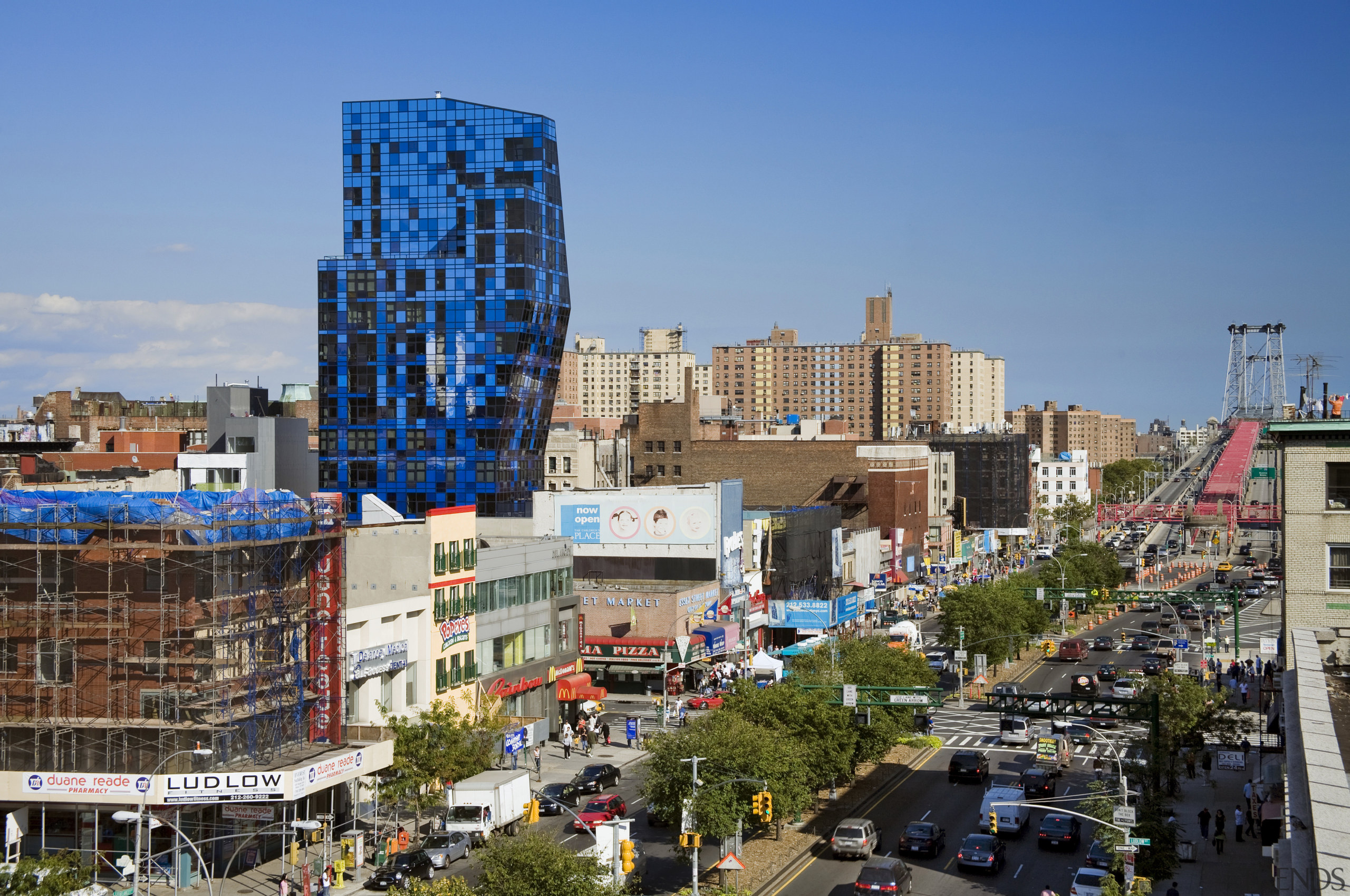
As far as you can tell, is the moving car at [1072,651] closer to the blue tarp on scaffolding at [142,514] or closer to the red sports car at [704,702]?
the red sports car at [704,702]

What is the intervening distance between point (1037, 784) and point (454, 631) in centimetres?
2746

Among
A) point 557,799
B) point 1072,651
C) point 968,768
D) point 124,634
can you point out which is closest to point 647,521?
point 1072,651

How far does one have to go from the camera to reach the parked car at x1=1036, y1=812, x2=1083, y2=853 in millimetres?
54531

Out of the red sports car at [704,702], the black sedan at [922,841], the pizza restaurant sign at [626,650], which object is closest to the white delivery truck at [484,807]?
the black sedan at [922,841]

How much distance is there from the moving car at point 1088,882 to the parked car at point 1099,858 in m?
1.49

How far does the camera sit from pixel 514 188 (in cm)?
12288

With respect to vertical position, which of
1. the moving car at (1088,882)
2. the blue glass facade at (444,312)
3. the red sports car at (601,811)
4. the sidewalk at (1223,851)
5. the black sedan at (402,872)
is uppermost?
the blue glass facade at (444,312)

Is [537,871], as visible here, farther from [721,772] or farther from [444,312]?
[444,312]

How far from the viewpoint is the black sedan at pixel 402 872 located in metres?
48.7

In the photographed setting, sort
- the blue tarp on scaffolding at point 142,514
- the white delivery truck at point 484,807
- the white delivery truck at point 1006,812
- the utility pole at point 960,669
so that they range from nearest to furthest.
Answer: the blue tarp on scaffolding at point 142,514
the white delivery truck at point 484,807
the white delivery truck at point 1006,812
the utility pole at point 960,669

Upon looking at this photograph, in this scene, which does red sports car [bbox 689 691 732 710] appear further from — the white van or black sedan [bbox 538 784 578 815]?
black sedan [bbox 538 784 578 815]

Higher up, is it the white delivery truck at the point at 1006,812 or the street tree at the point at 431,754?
the street tree at the point at 431,754

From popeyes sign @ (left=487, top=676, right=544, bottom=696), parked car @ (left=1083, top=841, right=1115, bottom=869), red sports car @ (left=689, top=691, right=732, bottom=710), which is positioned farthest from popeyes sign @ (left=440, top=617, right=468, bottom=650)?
parked car @ (left=1083, top=841, right=1115, bottom=869)

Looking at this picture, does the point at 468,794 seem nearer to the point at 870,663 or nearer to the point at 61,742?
the point at 61,742
